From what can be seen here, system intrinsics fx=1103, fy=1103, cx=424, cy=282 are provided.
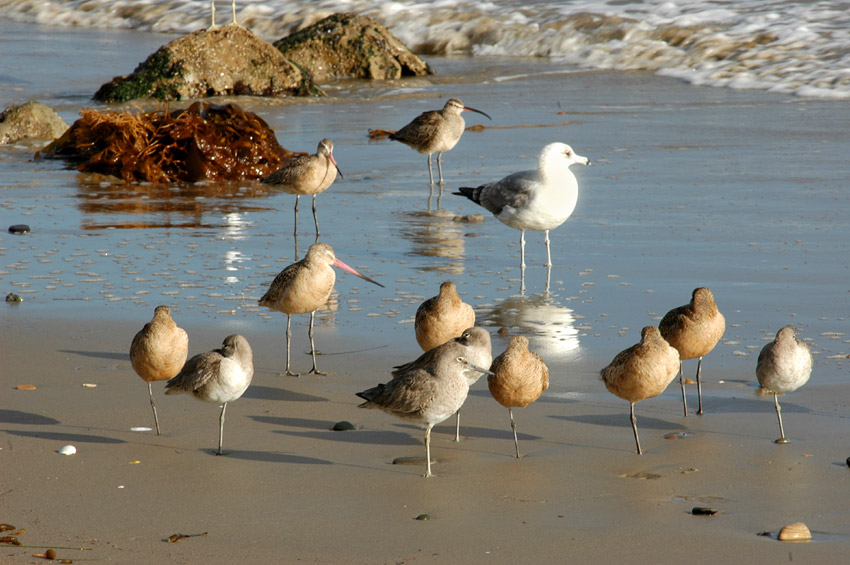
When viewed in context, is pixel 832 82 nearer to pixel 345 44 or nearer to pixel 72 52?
pixel 345 44

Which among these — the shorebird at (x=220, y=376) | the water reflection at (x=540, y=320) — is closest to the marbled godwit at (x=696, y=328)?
the water reflection at (x=540, y=320)

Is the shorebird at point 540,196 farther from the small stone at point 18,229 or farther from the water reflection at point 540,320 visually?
the small stone at point 18,229

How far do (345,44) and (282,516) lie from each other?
56.9ft

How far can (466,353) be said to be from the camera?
16.4ft

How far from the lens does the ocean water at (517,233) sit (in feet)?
23.1

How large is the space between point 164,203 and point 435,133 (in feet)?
10.1

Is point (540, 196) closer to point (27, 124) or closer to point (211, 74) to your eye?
point (27, 124)

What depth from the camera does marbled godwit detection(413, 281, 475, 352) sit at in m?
5.89

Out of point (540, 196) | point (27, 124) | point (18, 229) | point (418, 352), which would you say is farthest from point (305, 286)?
point (27, 124)

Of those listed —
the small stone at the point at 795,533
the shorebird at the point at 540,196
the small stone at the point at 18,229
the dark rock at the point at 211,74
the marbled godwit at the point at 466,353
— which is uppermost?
the dark rock at the point at 211,74

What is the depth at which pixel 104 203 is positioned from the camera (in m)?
10.8

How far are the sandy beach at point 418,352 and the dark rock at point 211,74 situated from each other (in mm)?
4624

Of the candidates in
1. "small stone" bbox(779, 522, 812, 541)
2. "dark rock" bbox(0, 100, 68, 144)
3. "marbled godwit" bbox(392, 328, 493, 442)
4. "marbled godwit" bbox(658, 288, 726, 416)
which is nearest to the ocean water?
"dark rock" bbox(0, 100, 68, 144)

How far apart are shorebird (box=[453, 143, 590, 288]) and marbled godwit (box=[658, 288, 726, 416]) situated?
112 inches
